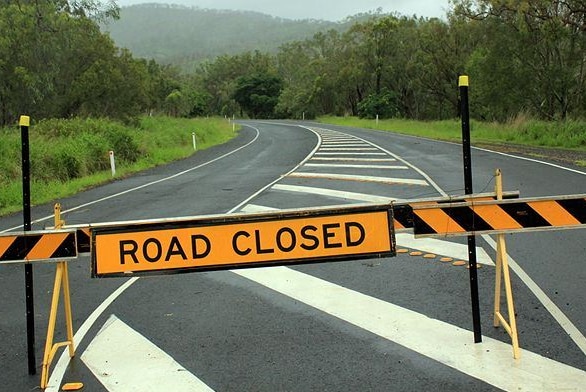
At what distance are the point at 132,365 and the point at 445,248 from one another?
464 centimetres

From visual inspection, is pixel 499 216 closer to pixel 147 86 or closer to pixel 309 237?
pixel 309 237

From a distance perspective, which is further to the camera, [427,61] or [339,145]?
[427,61]

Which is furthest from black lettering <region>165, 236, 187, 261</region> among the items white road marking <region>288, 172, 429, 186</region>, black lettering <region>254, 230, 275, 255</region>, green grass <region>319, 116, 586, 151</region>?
green grass <region>319, 116, 586, 151</region>

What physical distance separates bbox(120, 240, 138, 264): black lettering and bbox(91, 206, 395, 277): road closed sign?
42 mm

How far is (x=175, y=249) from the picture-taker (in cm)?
440

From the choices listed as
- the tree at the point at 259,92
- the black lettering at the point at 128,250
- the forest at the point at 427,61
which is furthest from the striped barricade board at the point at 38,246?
the tree at the point at 259,92

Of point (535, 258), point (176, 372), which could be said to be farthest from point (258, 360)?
point (535, 258)

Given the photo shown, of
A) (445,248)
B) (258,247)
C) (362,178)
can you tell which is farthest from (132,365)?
(362,178)

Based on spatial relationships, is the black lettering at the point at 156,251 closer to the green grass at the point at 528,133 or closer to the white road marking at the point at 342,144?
the green grass at the point at 528,133

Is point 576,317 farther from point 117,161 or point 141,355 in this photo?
point 117,161

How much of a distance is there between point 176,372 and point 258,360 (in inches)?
25.0

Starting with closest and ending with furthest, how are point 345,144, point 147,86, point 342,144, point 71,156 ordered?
point 71,156 → point 345,144 → point 342,144 → point 147,86

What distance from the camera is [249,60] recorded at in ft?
385

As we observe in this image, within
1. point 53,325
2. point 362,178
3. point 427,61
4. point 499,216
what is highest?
point 427,61
